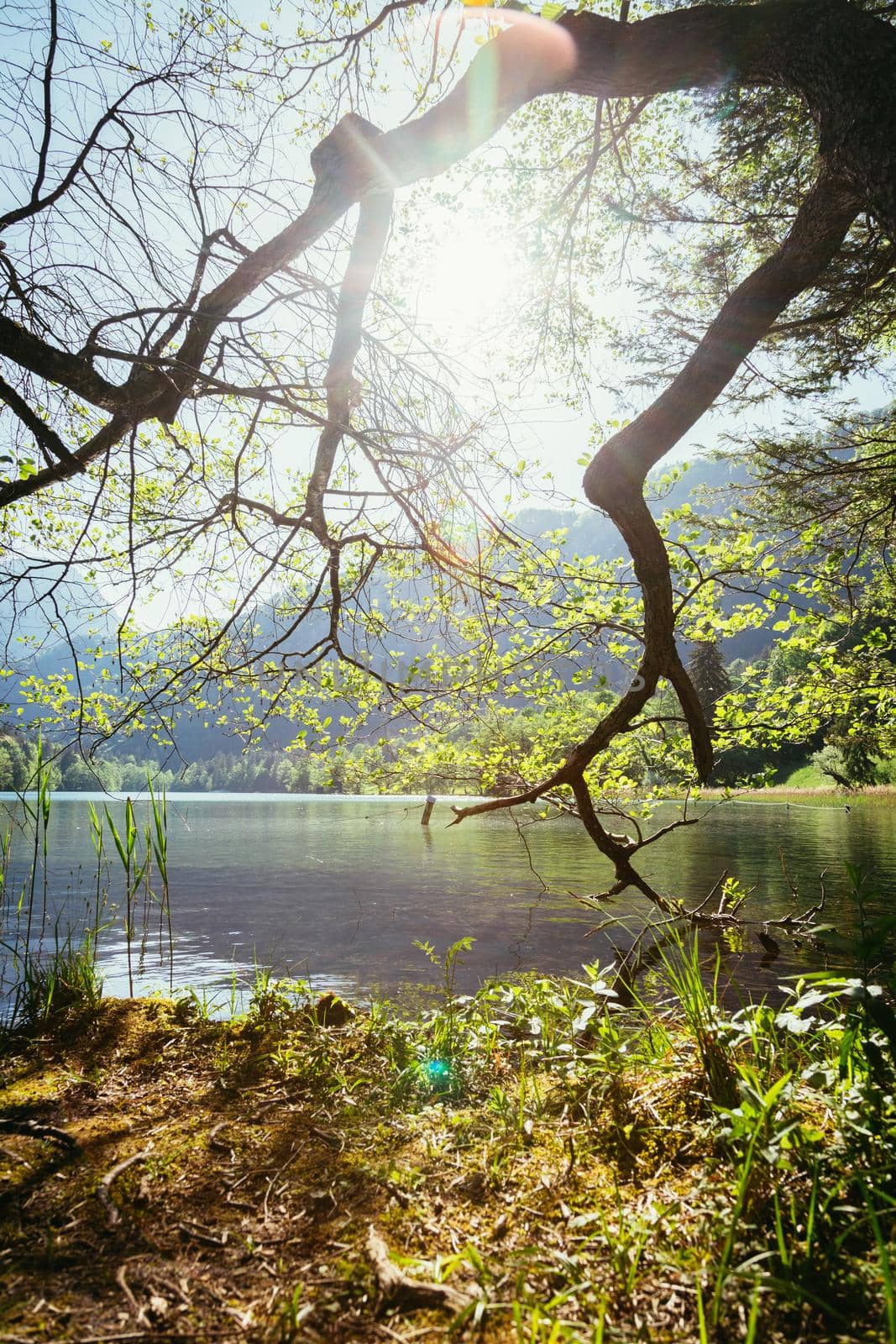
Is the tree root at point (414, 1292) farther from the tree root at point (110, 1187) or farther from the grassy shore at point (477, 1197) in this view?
the tree root at point (110, 1187)

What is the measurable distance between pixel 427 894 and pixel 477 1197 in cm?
1544

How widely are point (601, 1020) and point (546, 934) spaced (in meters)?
9.77

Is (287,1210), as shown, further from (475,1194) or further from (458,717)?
(458,717)

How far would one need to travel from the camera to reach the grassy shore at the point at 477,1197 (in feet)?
4.21

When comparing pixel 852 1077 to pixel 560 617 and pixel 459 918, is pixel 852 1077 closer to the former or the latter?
pixel 560 617

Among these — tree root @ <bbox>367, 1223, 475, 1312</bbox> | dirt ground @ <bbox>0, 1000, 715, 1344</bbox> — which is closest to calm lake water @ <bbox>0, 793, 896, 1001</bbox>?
dirt ground @ <bbox>0, 1000, 715, 1344</bbox>

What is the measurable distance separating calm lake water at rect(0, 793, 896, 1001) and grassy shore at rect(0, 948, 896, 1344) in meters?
0.74

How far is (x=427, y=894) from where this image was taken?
16.6 m

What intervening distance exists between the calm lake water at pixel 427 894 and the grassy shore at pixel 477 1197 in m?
0.74

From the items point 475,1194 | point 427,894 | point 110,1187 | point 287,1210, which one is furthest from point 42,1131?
point 427,894

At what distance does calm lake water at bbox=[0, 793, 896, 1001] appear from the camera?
9734mm

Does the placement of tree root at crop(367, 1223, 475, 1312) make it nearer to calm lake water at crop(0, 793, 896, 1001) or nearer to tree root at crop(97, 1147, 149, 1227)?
tree root at crop(97, 1147, 149, 1227)

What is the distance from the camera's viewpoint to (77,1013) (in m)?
3.62

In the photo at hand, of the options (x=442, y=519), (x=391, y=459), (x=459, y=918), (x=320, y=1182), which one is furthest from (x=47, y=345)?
(x=459, y=918)
